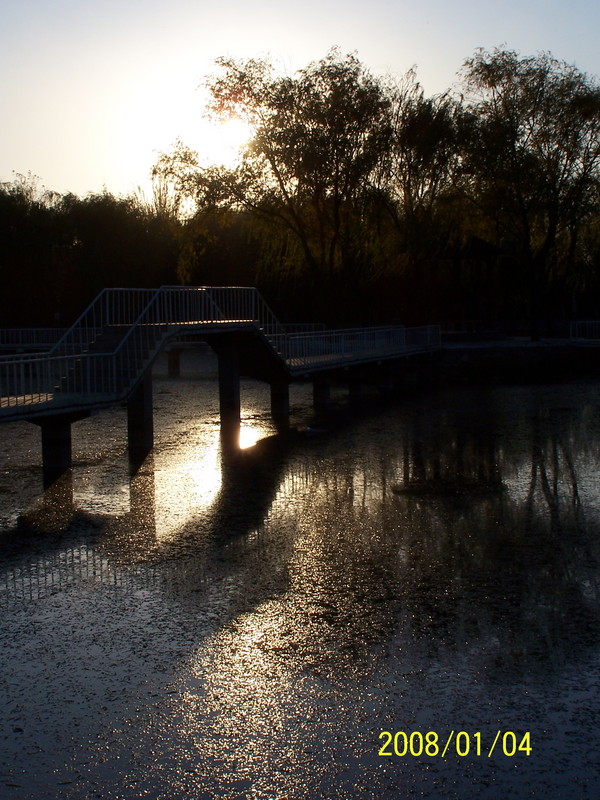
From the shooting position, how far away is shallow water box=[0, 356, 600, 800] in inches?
220

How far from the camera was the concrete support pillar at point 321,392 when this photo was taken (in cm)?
2777

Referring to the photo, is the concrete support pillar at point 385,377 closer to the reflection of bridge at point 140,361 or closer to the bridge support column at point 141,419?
the reflection of bridge at point 140,361

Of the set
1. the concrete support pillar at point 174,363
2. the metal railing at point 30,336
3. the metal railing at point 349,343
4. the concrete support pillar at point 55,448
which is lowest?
the concrete support pillar at point 55,448

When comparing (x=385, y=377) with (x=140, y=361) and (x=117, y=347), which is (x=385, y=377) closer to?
(x=140, y=361)

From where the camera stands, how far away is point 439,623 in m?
7.90

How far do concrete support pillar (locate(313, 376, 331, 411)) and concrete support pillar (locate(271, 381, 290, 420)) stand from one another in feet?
7.73

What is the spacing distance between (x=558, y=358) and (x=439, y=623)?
1357 inches

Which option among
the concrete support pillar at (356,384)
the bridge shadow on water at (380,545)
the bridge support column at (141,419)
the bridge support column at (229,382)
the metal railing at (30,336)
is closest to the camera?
the bridge shadow on water at (380,545)

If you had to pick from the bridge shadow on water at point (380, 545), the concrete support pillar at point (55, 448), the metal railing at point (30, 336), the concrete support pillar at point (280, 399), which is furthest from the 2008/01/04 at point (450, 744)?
the metal railing at point (30, 336)

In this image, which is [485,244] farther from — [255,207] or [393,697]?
[393,697]

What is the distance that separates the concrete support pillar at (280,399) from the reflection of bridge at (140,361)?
28 mm

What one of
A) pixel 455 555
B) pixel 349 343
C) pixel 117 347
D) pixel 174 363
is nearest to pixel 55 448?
pixel 117 347

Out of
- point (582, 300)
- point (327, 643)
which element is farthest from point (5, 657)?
point (582, 300)

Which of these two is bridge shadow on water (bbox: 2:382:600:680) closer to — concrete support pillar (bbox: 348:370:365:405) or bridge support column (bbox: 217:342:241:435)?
bridge support column (bbox: 217:342:241:435)
